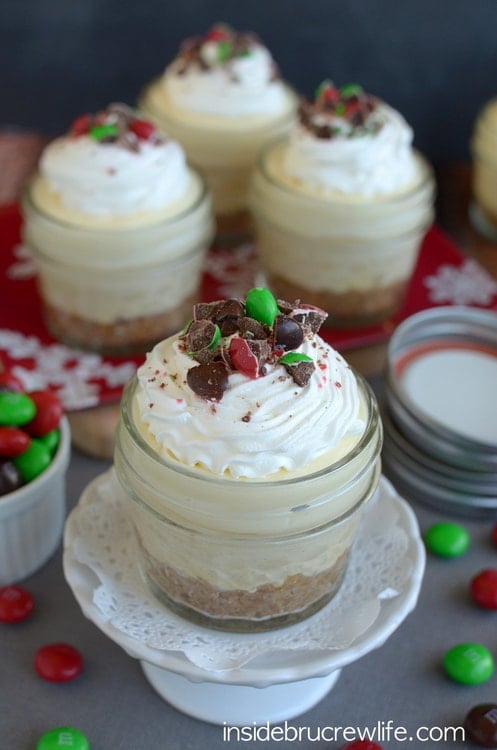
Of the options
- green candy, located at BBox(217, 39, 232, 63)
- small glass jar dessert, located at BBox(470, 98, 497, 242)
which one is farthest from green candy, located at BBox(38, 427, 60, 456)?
small glass jar dessert, located at BBox(470, 98, 497, 242)

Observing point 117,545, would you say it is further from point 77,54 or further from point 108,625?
point 77,54

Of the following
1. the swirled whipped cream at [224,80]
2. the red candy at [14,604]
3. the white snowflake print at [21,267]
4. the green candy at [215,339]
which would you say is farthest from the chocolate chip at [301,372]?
the swirled whipped cream at [224,80]

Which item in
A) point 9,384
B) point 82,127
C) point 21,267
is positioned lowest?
point 21,267

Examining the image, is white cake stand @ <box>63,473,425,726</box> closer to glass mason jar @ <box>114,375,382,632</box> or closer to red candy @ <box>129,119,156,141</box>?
glass mason jar @ <box>114,375,382,632</box>

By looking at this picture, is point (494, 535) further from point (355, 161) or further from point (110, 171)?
point (110, 171)

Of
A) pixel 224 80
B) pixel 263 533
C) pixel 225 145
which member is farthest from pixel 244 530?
pixel 224 80
